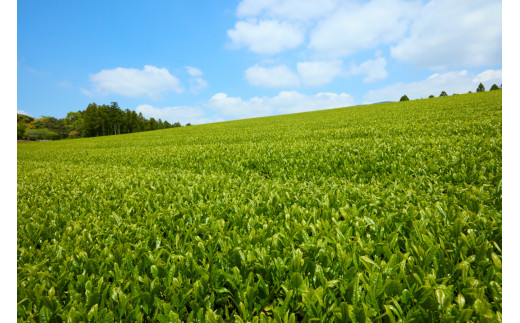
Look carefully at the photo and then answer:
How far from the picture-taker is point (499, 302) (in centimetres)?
184

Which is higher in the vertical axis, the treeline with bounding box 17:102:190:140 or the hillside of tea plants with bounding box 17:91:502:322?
the treeline with bounding box 17:102:190:140

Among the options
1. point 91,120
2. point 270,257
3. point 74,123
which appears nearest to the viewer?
point 270,257

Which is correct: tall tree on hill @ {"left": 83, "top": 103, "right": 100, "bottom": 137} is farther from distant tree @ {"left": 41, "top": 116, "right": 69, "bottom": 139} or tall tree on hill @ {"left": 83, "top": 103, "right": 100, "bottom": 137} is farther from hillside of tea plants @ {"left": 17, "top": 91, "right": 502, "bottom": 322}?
hillside of tea plants @ {"left": 17, "top": 91, "right": 502, "bottom": 322}

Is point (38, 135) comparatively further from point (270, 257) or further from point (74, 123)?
point (270, 257)

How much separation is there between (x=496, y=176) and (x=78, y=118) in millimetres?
148227

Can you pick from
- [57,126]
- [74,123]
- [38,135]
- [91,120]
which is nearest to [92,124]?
[91,120]

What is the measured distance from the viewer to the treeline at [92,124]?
290 feet

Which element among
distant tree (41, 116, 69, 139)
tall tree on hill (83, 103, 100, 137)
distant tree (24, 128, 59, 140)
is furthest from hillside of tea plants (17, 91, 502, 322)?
distant tree (41, 116, 69, 139)

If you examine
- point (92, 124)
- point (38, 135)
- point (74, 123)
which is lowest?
point (38, 135)

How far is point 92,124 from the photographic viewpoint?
8806cm

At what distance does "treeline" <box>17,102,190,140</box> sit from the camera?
88375 millimetres

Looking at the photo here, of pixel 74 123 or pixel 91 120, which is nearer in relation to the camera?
pixel 91 120

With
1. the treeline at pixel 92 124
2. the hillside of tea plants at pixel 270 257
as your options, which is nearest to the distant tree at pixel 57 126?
the treeline at pixel 92 124
